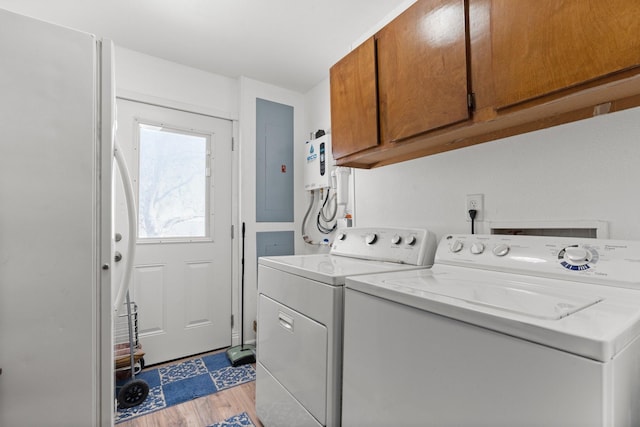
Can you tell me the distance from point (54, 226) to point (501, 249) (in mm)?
1591

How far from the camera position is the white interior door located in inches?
95.6

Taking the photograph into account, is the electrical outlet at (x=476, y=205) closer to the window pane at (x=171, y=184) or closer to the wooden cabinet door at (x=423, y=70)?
the wooden cabinet door at (x=423, y=70)

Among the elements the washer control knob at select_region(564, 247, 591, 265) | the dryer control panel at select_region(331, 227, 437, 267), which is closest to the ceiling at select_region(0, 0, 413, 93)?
the dryer control panel at select_region(331, 227, 437, 267)

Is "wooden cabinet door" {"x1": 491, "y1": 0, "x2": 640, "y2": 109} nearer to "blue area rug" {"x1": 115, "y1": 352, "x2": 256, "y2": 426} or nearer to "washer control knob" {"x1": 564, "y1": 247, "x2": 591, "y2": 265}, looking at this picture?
"washer control knob" {"x1": 564, "y1": 247, "x2": 591, "y2": 265}

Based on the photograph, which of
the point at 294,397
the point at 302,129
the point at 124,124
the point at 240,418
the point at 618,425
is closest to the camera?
the point at 618,425

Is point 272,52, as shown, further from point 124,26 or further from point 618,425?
point 618,425

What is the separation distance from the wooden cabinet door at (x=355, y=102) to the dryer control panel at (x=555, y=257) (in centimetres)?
71

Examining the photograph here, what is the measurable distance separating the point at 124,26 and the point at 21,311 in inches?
79.4

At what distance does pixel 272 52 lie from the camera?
2436 millimetres

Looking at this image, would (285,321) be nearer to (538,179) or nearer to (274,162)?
(538,179)

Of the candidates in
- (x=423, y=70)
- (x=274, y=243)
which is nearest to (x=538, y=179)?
(x=423, y=70)

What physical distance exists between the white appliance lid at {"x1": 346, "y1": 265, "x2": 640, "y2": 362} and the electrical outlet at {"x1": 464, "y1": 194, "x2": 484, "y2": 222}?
1.09 ft

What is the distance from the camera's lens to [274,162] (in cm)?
298

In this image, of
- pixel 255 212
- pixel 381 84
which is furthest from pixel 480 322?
pixel 255 212
